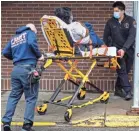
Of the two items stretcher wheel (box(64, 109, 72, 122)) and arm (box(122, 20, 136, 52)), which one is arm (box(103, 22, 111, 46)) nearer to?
arm (box(122, 20, 136, 52))

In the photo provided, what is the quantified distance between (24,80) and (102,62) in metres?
1.95

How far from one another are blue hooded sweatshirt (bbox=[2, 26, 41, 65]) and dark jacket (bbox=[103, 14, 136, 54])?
2211 mm

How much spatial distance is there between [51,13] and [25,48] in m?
2.79


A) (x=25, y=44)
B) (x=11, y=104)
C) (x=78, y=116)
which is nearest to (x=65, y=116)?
(x=78, y=116)

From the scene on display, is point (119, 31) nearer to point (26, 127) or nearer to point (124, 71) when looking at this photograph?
point (124, 71)

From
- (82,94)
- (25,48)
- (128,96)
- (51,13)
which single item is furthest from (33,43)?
(51,13)

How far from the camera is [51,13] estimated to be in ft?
29.7

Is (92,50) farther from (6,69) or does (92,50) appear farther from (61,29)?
(6,69)

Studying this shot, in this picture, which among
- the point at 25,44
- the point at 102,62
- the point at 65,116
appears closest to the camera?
the point at 25,44

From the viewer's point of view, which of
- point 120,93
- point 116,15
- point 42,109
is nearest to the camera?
point 42,109

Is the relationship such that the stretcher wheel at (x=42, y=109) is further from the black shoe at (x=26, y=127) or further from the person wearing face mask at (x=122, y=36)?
the person wearing face mask at (x=122, y=36)

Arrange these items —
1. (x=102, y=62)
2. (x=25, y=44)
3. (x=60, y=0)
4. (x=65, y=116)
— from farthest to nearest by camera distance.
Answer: (x=60, y=0) → (x=102, y=62) → (x=65, y=116) → (x=25, y=44)

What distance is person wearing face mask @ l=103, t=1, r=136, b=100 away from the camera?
8.09 metres

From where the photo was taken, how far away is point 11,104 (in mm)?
6523
